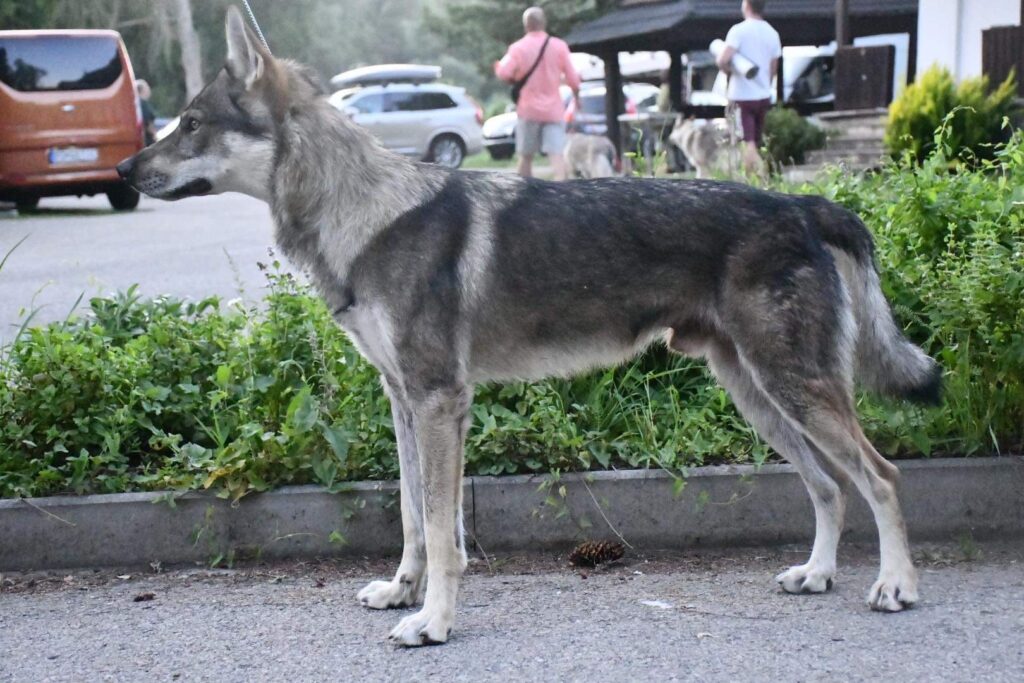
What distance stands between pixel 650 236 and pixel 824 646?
1.56m

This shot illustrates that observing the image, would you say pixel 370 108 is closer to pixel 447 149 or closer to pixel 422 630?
pixel 447 149

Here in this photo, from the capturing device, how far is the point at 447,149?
3503 centimetres

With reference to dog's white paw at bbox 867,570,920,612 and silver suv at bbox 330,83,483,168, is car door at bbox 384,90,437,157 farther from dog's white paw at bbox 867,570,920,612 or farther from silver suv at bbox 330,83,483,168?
dog's white paw at bbox 867,570,920,612

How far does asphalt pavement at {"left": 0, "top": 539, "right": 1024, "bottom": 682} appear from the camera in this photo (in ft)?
12.4

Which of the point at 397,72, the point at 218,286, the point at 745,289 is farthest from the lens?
the point at 397,72

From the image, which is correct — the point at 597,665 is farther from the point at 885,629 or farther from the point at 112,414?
the point at 112,414

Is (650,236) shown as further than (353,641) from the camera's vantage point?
Yes

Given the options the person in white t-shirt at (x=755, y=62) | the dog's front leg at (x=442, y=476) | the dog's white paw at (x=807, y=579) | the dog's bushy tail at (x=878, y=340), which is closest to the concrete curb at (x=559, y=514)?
the dog's white paw at (x=807, y=579)

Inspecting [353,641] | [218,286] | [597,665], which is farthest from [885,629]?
[218,286]

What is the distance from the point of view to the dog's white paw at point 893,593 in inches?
167

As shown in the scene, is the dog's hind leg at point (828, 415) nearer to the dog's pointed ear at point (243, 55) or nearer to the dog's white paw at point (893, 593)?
the dog's white paw at point (893, 593)

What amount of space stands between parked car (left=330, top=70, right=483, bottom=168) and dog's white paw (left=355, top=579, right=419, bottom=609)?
98.8 feet

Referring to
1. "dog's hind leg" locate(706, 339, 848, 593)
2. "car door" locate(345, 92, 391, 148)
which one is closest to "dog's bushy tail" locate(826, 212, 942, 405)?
"dog's hind leg" locate(706, 339, 848, 593)

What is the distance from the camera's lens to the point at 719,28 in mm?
23359
